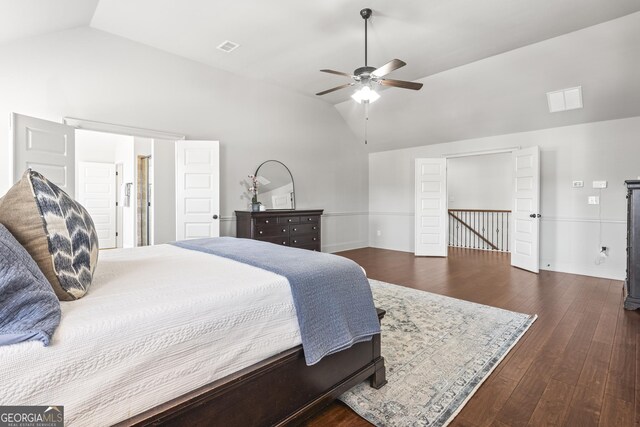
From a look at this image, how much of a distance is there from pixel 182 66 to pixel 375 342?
4333mm

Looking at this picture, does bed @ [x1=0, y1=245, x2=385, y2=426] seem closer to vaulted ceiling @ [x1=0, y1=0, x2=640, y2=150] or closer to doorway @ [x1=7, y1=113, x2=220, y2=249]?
doorway @ [x1=7, y1=113, x2=220, y2=249]

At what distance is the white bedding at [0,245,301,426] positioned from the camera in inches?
33.3

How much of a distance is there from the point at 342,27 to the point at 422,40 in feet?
3.35

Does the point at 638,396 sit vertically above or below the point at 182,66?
below

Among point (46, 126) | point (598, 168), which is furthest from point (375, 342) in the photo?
point (598, 168)

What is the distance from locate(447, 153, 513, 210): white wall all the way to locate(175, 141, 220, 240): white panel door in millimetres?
6423

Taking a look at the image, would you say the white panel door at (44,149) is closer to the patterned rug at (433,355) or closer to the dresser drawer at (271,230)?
the dresser drawer at (271,230)

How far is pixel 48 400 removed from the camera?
842 millimetres

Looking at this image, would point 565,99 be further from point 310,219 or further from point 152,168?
point 152,168

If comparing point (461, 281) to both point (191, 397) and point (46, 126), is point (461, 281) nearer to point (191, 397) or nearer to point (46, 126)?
point (191, 397)

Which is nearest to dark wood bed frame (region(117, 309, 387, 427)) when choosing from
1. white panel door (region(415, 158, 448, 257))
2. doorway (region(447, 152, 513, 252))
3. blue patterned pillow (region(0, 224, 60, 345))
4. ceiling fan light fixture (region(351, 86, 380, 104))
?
blue patterned pillow (region(0, 224, 60, 345))

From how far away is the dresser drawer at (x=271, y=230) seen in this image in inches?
185

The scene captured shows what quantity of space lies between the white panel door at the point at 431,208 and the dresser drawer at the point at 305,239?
233 centimetres

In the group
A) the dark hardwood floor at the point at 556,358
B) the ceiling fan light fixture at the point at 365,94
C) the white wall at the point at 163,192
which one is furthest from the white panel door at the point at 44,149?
the dark hardwood floor at the point at 556,358
